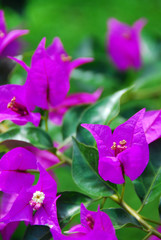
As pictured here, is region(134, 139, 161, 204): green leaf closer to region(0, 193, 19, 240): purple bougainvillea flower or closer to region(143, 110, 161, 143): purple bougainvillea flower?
region(143, 110, 161, 143): purple bougainvillea flower

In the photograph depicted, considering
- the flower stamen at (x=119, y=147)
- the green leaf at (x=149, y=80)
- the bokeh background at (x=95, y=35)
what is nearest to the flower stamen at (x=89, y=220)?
the flower stamen at (x=119, y=147)

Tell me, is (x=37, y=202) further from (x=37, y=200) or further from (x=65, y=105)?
(x=65, y=105)

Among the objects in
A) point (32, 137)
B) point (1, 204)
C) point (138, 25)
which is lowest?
point (1, 204)

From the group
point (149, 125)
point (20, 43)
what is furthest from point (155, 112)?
point (20, 43)

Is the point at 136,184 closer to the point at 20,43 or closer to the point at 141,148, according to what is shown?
the point at 141,148

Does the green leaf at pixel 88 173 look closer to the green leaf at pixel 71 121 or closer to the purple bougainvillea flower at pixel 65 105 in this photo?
the green leaf at pixel 71 121

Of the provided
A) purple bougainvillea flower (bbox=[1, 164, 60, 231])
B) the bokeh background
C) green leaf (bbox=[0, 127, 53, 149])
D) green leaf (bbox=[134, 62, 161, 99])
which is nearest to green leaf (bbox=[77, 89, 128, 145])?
green leaf (bbox=[0, 127, 53, 149])
